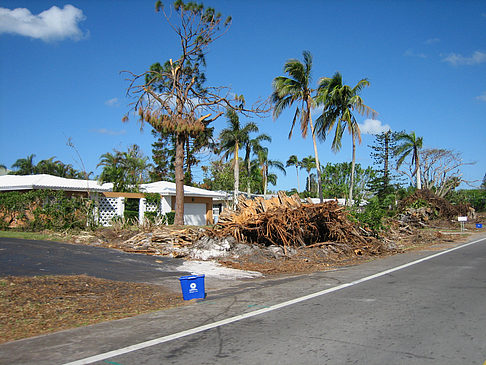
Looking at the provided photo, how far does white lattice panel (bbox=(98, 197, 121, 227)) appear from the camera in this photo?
2723 centimetres

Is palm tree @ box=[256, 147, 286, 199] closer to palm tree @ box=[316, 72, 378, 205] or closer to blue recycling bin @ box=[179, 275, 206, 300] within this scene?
palm tree @ box=[316, 72, 378, 205]

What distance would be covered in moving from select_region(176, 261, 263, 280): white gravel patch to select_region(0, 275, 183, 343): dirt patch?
2.25 metres

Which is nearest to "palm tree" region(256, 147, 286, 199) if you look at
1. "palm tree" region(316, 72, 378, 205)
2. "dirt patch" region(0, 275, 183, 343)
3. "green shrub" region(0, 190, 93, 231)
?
"palm tree" region(316, 72, 378, 205)

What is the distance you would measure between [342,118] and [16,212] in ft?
67.3

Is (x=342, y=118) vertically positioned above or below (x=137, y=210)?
above

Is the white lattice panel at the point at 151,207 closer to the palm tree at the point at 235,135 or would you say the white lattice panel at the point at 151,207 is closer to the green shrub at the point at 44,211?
the palm tree at the point at 235,135

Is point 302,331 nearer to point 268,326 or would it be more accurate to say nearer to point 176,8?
point 268,326

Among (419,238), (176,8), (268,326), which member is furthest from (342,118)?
(268,326)

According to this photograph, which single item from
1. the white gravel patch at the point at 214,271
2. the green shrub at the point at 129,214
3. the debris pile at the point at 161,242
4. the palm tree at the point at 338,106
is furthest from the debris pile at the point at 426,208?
the white gravel patch at the point at 214,271

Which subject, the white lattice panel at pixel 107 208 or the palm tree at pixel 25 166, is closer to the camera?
the white lattice panel at pixel 107 208

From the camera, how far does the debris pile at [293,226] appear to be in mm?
14750

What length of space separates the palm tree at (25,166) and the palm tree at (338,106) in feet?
138

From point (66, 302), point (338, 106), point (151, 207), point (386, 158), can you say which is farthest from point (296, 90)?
point (386, 158)

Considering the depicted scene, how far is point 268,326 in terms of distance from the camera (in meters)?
5.93
